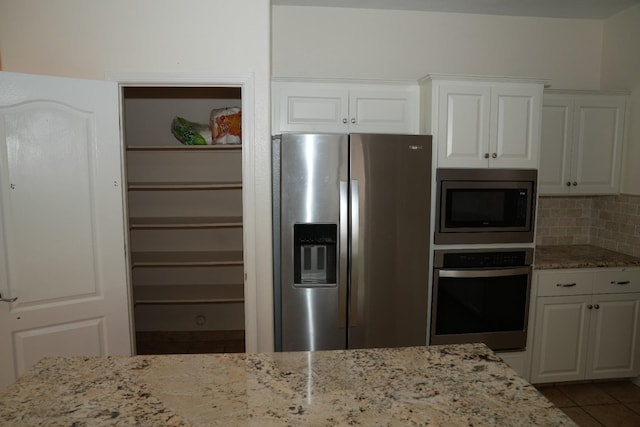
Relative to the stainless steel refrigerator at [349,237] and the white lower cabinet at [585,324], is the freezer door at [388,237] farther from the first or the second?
the white lower cabinet at [585,324]

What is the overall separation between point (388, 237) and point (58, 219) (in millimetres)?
1807

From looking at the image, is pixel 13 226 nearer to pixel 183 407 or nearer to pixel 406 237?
pixel 183 407

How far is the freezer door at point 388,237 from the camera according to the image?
7.90ft

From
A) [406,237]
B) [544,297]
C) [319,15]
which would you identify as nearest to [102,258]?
[406,237]

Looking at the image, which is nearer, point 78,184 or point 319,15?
point 78,184

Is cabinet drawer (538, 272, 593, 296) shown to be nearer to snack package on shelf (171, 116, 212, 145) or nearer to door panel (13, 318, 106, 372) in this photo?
snack package on shelf (171, 116, 212, 145)

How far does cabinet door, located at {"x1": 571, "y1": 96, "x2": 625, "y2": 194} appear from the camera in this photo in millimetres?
3000

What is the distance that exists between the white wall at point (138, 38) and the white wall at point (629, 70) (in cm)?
267

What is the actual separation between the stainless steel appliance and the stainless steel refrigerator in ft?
0.62

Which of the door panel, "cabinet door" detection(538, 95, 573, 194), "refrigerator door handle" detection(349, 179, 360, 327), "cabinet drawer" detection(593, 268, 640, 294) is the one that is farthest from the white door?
"cabinet drawer" detection(593, 268, 640, 294)

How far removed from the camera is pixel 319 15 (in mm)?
3041

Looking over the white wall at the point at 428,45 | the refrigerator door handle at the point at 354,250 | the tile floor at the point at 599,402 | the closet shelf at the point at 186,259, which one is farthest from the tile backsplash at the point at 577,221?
the closet shelf at the point at 186,259

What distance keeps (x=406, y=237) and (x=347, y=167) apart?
57 cm

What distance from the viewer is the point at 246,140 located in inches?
89.8
